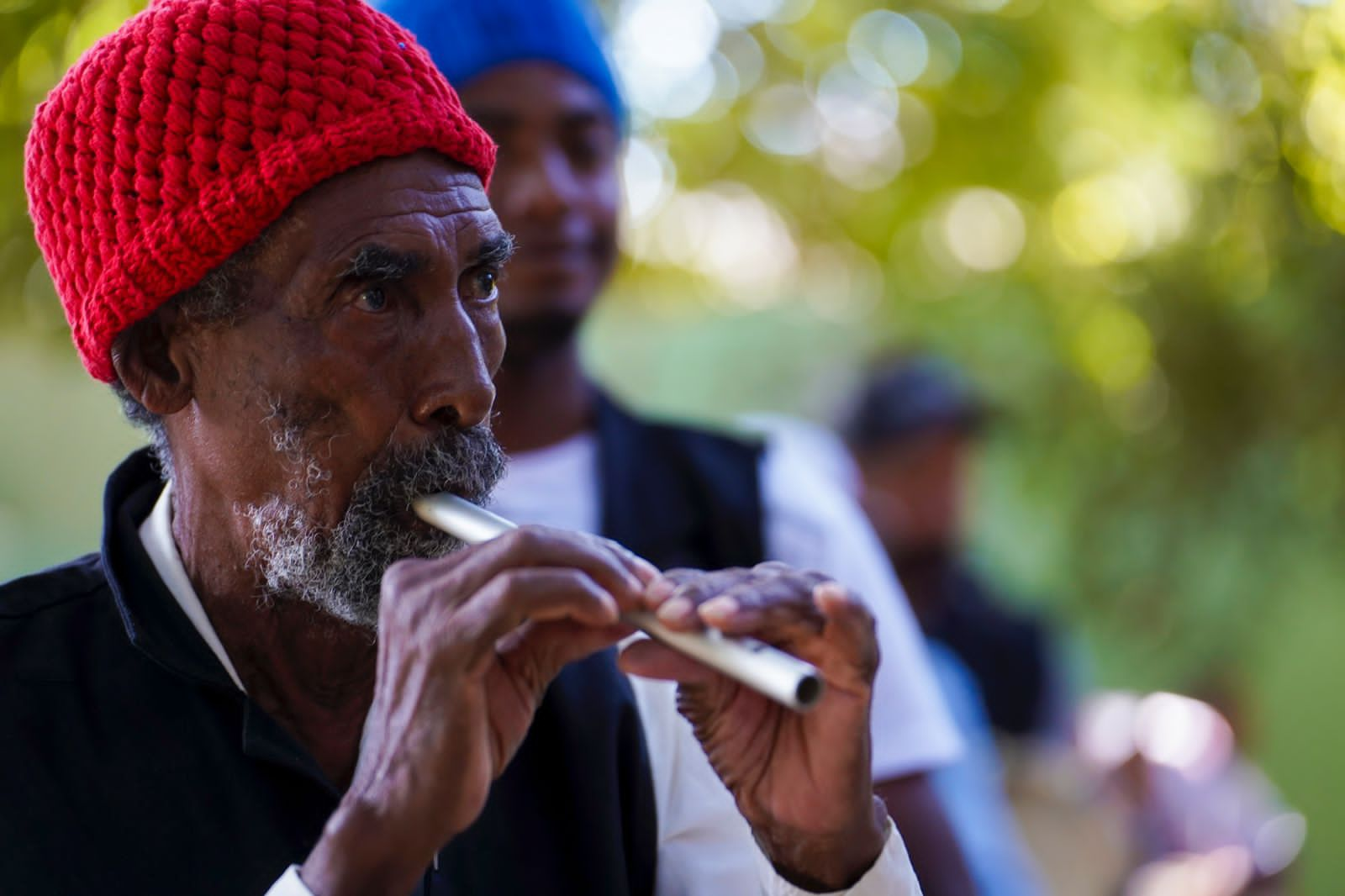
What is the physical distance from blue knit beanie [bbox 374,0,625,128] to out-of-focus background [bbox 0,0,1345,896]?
1661 mm

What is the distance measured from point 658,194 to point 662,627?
4251 mm

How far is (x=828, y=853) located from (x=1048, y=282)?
14.2ft

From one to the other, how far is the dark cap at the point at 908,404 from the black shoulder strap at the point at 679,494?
2259 millimetres

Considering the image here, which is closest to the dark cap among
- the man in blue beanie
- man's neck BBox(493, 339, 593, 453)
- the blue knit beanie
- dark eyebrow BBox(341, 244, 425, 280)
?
the man in blue beanie

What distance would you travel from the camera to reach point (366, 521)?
6.12 feet

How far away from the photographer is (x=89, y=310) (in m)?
1.94

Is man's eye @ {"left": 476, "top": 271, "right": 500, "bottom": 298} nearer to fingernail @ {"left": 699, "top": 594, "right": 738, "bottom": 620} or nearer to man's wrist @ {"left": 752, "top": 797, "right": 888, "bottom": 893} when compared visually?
fingernail @ {"left": 699, "top": 594, "right": 738, "bottom": 620}

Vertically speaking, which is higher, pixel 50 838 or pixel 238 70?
pixel 238 70

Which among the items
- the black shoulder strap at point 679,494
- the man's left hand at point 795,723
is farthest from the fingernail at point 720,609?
the black shoulder strap at point 679,494

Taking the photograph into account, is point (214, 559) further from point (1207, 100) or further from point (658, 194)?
point (658, 194)

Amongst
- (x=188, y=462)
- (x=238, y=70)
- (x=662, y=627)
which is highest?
(x=238, y=70)

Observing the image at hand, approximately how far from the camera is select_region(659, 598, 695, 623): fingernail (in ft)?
5.02

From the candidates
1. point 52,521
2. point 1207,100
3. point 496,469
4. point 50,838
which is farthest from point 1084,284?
point 50,838

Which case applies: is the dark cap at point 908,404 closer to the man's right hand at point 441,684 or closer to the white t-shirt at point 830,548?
the white t-shirt at point 830,548
